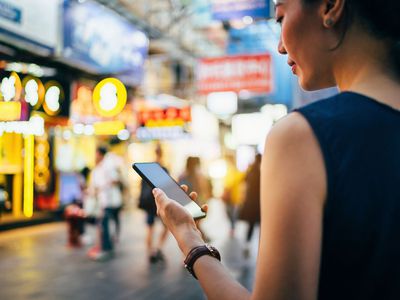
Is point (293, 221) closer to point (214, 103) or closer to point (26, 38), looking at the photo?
point (26, 38)

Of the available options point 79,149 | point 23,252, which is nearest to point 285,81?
point 79,149

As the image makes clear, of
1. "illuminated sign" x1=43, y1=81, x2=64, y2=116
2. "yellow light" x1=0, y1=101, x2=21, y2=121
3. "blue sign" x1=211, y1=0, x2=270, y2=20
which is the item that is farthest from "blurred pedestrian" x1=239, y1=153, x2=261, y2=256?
"illuminated sign" x1=43, y1=81, x2=64, y2=116

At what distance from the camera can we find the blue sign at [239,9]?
839 cm

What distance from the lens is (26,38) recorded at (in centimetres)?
970

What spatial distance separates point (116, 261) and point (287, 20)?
7.84 metres

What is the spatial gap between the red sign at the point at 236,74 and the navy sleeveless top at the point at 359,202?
Answer: 10.6 m

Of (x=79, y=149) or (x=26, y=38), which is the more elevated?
(x=26, y=38)

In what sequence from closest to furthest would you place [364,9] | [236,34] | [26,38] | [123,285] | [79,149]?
[364,9] < [123,285] < [26,38] < [79,149] < [236,34]

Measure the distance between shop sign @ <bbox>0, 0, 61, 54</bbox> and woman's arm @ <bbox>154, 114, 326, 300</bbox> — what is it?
903 cm

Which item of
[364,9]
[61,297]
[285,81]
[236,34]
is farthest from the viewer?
[285,81]

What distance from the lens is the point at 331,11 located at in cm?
106

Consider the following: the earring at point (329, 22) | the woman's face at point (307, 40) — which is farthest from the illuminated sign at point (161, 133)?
the earring at point (329, 22)

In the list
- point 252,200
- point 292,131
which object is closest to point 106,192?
point 252,200

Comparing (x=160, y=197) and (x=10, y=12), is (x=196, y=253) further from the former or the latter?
(x=10, y=12)
